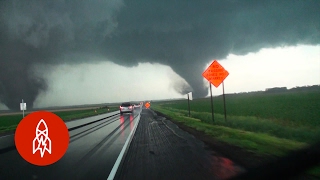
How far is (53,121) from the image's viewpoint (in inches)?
239

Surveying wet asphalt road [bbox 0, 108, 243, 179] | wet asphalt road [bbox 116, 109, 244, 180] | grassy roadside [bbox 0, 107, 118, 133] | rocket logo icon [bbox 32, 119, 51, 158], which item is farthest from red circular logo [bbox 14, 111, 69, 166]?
grassy roadside [bbox 0, 107, 118, 133]

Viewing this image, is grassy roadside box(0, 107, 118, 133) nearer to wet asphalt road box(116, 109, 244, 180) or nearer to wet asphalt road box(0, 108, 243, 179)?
wet asphalt road box(0, 108, 243, 179)

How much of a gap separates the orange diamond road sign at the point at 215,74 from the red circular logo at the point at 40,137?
16.2 m

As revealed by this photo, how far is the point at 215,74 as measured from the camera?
2155 centimetres

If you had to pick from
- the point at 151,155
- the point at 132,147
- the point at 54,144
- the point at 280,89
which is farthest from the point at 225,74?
the point at 280,89

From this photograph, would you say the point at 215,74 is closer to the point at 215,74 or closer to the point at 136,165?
the point at 215,74

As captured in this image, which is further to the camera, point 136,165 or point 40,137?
point 136,165

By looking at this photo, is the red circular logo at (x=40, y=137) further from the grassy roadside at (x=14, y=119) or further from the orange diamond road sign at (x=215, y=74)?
the grassy roadside at (x=14, y=119)

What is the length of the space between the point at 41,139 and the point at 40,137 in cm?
4

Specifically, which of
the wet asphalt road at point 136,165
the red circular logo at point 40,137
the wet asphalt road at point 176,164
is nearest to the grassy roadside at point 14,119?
the wet asphalt road at point 136,165

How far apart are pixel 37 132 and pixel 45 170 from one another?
114 inches

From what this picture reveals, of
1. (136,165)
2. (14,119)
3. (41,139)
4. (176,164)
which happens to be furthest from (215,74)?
(14,119)

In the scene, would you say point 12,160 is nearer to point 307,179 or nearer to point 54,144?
point 54,144

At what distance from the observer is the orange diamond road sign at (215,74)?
21.4 metres
